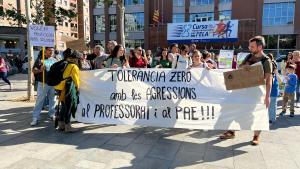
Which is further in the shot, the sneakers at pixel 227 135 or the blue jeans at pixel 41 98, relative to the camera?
the blue jeans at pixel 41 98

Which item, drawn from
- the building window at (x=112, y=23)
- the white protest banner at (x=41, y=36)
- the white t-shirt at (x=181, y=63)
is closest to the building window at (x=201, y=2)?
the building window at (x=112, y=23)

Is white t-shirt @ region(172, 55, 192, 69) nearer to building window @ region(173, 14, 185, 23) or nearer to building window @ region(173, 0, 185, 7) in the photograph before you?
building window @ region(173, 14, 185, 23)

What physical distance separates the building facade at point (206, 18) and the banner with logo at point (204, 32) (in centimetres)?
317

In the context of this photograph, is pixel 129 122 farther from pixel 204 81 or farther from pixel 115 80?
pixel 204 81

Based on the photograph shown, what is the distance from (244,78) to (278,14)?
33.8 m

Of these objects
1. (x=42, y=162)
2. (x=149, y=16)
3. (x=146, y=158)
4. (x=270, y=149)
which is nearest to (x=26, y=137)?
(x=42, y=162)

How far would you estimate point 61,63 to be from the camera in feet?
19.3

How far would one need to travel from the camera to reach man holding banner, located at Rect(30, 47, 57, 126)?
21.4ft

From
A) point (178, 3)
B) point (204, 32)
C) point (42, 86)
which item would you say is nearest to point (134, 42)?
point (178, 3)

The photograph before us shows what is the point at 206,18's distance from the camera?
3925 cm

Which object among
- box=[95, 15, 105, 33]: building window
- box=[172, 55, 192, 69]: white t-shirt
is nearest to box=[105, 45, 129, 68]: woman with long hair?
box=[172, 55, 192, 69]: white t-shirt

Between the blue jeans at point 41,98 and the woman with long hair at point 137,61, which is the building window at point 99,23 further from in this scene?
the blue jeans at point 41,98

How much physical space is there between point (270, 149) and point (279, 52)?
3190cm

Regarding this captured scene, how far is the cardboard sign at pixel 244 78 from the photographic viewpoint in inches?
193
